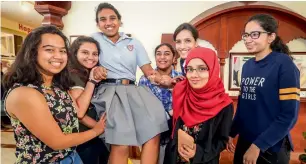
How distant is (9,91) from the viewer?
4.02ft

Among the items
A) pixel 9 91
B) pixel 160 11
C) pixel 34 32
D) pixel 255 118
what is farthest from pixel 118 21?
pixel 160 11

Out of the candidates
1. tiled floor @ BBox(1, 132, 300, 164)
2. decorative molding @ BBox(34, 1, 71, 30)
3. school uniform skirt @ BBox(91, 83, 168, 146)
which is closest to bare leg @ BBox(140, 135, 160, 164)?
school uniform skirt @ BBox(91, 83, 168, 146)

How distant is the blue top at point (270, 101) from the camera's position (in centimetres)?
137

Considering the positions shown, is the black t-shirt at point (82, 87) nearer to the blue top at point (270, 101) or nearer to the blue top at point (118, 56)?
the blue top at point (118, 56)

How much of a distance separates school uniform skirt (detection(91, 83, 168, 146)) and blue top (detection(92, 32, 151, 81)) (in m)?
0.09

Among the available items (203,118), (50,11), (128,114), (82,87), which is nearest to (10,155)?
(50,11)

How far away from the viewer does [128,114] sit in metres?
1.54

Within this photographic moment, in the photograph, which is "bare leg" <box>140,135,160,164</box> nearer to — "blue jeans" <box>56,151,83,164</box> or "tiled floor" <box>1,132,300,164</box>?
"blue jeans" <box>56,151,83,164</box>

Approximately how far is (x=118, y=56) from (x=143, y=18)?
1.91 metres

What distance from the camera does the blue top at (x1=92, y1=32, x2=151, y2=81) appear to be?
1645 mm

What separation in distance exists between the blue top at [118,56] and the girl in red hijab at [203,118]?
1.37 feet

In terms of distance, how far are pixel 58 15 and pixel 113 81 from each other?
1.01 meters

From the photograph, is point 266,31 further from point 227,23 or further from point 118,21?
point 227,23

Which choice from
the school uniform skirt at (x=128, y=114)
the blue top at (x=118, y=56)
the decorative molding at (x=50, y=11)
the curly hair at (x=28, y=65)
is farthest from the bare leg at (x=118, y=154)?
the decorative molding at (x=50, y=11)
